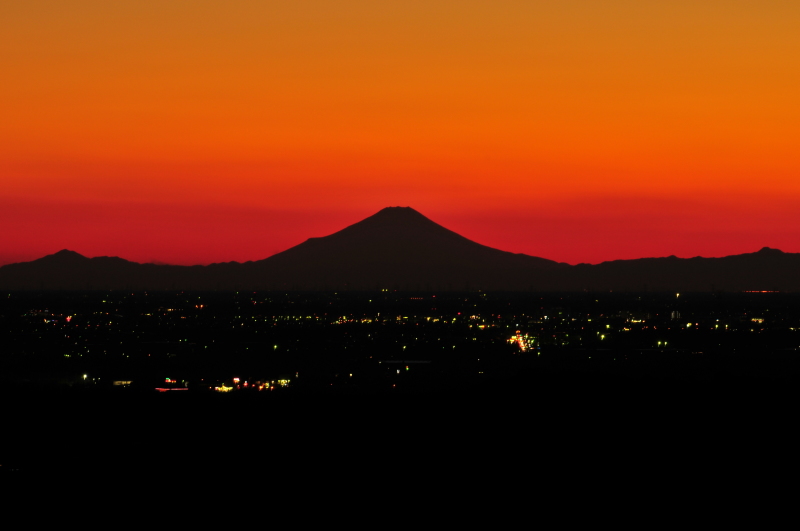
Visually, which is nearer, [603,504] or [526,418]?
[603,504]

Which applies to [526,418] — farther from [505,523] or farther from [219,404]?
[219,404]

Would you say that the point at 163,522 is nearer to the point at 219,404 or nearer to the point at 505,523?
the point at 505,523

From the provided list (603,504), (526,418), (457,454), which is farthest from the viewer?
(526,418)

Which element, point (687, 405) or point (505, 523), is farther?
point (687, 405)

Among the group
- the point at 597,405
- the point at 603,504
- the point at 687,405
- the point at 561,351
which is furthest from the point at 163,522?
the point at 561,351

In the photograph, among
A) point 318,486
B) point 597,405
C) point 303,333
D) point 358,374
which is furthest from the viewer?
point 303,333

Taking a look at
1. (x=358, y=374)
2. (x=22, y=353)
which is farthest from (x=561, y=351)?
(x=22, y=353)

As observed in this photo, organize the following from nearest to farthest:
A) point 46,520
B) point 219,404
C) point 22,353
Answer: point 46,520 → point 219,404 → point 22,353

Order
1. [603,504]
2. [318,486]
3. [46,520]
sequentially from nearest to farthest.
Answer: [46,520], [603,504], [318,486]
